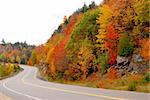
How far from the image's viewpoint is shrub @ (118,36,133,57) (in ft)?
158

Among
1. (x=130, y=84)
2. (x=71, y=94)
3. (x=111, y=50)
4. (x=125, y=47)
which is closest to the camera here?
(x=71, y=94)

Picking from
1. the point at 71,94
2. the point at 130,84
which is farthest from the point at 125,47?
the point at 71,94

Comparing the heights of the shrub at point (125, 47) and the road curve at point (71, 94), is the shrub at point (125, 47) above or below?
above

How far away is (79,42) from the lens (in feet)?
230

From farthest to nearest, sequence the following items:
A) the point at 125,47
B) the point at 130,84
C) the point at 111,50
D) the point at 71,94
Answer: the point at 111,50, the point at 125,47, the point at 130,84, the point at 71,94

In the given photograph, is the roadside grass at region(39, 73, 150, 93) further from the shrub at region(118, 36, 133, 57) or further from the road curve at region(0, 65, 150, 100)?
the shrub at region(118, 36, 133, 57)

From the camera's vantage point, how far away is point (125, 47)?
4875 cm

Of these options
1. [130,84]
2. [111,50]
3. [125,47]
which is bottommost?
[130,84]

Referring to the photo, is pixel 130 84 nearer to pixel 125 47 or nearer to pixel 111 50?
pixel 125 47

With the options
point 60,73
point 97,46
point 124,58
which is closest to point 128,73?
point 124,58

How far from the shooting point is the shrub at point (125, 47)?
4803cm

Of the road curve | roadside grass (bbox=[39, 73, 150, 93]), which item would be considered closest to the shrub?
roadside grass (bbox=[39, 73, 150, 93])

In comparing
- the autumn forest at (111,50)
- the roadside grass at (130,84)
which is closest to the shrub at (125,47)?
the autumn forest at (111,50)

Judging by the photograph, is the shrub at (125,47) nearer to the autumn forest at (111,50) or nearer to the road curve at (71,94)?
the autumn forest at (111,50)
